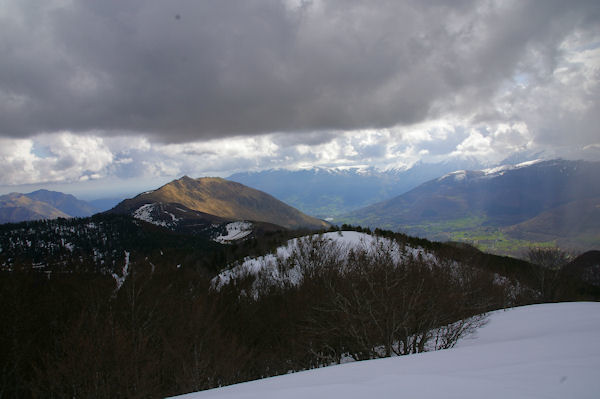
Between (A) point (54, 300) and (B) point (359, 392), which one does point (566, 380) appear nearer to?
(B) point (359, 392)

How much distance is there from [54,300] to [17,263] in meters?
4.92

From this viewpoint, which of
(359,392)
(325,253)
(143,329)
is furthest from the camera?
(325,253)

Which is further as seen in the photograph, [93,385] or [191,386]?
[191,386]

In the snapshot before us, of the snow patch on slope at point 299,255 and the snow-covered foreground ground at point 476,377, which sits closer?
the snow-covered foreground ground at point 476,377

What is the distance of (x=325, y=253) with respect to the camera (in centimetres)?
5028

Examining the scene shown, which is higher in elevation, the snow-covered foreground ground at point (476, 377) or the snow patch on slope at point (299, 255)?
the snow-covered foreground ground at point (476, 377)

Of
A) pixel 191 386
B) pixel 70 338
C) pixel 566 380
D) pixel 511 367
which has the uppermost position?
pixel 566 380

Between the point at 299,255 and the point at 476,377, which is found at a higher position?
the point at 476,377

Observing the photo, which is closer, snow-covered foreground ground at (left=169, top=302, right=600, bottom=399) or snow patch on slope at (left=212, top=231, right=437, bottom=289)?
snow-covered foreground ground at (left=169, top=302, right=600, bottom=399)

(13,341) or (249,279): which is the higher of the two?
(13,341)

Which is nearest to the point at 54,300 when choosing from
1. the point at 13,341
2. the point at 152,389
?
the point at 13,341

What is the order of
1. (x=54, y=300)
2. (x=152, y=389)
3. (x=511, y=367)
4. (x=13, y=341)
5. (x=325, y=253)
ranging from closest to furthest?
1. (x=511, y=367)
2. (x=152, y=389)
3. (x=13, y=341)
4. (x=54, y=300)
5. (x=325, y=253)

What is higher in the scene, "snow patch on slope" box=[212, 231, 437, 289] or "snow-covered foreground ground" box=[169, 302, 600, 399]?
"snow-covered foreground ground" box=[169, 302, 600, 399]

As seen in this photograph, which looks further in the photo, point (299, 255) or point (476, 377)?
point (299, 255)
